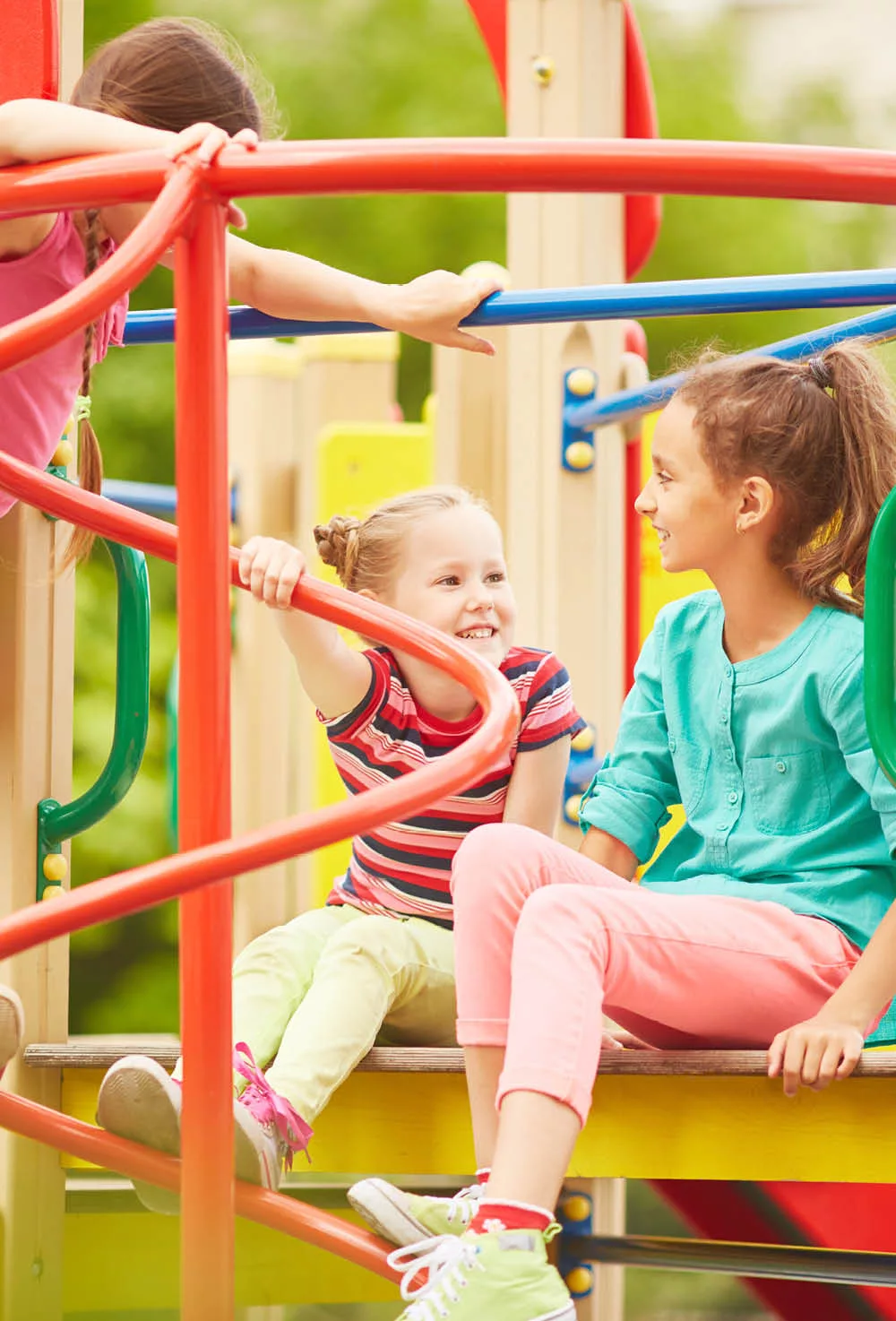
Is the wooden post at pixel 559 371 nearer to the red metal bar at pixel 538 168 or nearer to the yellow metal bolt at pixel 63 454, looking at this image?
the yellow metal bolt at pixel 63 454

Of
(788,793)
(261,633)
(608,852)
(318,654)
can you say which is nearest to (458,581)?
(318,654)

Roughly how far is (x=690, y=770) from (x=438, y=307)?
51 centimetres

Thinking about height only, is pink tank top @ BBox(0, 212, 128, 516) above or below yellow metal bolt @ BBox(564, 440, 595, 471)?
below

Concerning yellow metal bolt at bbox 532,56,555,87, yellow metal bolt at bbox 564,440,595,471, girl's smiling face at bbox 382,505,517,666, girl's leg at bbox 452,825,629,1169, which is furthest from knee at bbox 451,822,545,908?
yellow metal bolt at bbox 532,56,555,87

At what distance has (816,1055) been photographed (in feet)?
4.51

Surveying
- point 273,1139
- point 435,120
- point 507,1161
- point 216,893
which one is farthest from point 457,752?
point 435,120

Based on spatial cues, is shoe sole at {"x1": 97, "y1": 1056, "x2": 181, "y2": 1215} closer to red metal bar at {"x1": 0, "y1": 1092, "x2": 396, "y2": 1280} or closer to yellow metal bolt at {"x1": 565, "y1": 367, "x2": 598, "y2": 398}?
red metal bar at {"x1": 0, "y1": 1092, "x2": 396, "y2": 1280}

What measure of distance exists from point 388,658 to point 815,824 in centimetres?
47

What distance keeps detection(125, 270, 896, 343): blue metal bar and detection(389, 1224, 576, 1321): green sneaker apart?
68cm

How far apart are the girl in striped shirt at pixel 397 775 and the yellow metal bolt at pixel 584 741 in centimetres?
64

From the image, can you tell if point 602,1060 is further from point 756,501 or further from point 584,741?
point 584,741

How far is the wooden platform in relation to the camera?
1.43 metres

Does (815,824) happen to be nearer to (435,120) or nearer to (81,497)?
(81,497)

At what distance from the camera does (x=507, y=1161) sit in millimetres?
1208
